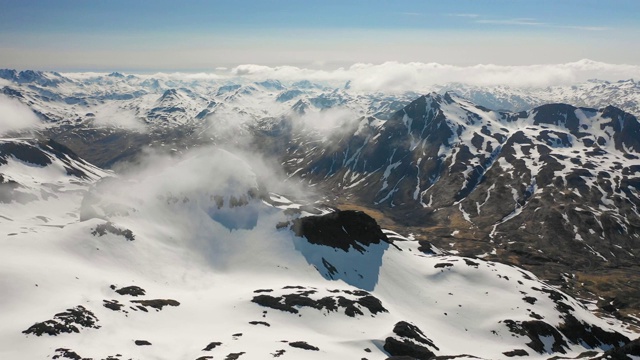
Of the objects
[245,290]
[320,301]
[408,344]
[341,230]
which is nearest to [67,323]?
[245,290]

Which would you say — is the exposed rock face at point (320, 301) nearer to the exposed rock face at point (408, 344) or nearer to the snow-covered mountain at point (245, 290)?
the snow-covered mountain at point (245, 290)

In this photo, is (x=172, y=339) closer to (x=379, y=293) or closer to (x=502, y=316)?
(x=379, y=293)

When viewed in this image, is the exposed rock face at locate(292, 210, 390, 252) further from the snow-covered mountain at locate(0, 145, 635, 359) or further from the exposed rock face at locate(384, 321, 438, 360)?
the exposed rock face at locate(384, 321, 438, 360)

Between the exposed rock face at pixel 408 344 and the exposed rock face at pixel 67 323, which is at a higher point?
the exposed rock face at pixel 67 323

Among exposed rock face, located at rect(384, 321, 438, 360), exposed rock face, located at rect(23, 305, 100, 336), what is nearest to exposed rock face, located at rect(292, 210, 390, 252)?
exposed rock face, located at rect(384, 321, 438, 360)

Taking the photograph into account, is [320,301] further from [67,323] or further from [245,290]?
[67,323]

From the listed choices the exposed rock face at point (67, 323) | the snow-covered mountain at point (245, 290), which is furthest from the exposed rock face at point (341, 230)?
the exposed rock face at point (67, 323)
